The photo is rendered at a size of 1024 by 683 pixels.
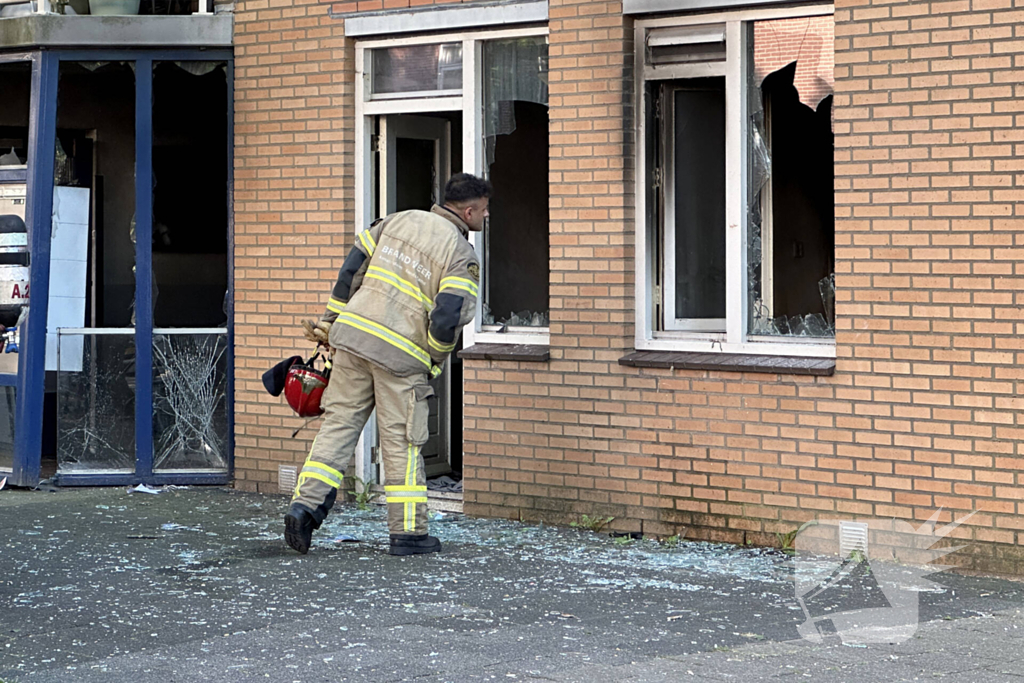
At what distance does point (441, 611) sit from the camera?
6.14m

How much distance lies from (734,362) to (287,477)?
3262mm

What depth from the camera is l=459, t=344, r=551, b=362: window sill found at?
8.33 meters

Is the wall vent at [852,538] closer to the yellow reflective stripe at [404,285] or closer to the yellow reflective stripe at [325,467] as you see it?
the yellow reflective stripe at [404,285]

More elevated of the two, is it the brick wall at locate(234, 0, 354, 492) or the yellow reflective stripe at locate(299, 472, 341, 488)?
the brick wall at locate(234, 0, 354, 492)

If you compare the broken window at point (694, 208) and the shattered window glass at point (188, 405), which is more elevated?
the broken window at point (694, 208)

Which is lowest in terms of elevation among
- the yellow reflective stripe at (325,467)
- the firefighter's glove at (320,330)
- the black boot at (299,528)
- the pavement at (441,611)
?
the pavement at (441,611)

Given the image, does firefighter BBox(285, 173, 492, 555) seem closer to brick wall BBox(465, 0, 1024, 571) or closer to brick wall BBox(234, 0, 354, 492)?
brick wall BBox(465, 0, 1024, 571)

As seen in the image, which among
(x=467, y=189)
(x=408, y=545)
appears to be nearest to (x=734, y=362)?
(x=467, y=189)

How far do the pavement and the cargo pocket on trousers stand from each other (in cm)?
62

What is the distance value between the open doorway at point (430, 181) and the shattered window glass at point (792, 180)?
8.27ft

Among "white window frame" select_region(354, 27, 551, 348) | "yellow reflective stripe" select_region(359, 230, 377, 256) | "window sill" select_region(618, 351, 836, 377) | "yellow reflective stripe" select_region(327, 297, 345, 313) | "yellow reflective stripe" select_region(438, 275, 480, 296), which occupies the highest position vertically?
"white window frame" select_region(354, 27, 551, 348)

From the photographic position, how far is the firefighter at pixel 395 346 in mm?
7312

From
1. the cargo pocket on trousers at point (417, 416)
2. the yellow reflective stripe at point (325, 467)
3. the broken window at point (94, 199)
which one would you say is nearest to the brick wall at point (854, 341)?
the cargo pocket on trousers at point (417, 416)

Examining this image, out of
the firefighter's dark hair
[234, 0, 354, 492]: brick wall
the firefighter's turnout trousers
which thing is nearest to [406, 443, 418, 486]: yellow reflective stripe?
the firefighter's turnout trousers
